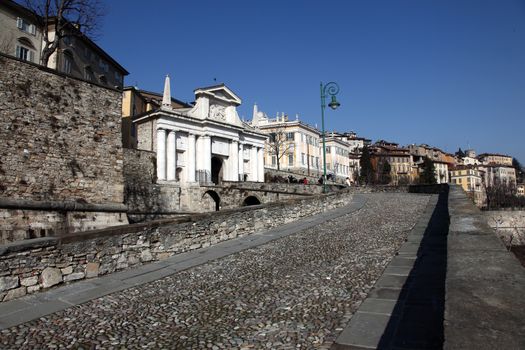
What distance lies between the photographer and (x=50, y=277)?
7324mm

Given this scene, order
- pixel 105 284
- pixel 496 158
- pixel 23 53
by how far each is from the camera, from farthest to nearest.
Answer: pixel 496 158 < pixel 23 53 < pixel 105 284

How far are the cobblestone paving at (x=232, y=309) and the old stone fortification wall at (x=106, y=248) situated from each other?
1.61 m

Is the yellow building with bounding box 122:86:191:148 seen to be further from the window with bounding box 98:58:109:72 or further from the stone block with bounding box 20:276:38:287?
the stone block with bounding box 20:276:38:287

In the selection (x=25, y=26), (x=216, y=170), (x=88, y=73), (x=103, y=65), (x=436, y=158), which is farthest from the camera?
(x=436, y=158)

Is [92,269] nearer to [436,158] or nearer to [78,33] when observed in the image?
[78,33]

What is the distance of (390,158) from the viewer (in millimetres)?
105562

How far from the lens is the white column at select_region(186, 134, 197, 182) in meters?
40.6

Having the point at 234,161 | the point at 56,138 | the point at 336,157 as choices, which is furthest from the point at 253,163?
the point at 336,157

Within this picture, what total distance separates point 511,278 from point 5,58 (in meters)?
17.3

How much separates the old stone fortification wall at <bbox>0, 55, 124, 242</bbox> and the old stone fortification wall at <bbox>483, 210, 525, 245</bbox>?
25632mm

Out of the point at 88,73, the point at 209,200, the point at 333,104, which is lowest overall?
the point at 209,200

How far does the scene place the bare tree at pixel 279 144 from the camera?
70.7 meters

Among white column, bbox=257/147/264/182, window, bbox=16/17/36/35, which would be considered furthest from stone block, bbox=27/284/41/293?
white column, bbox=257/147/264/182

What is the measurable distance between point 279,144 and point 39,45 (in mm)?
43554
